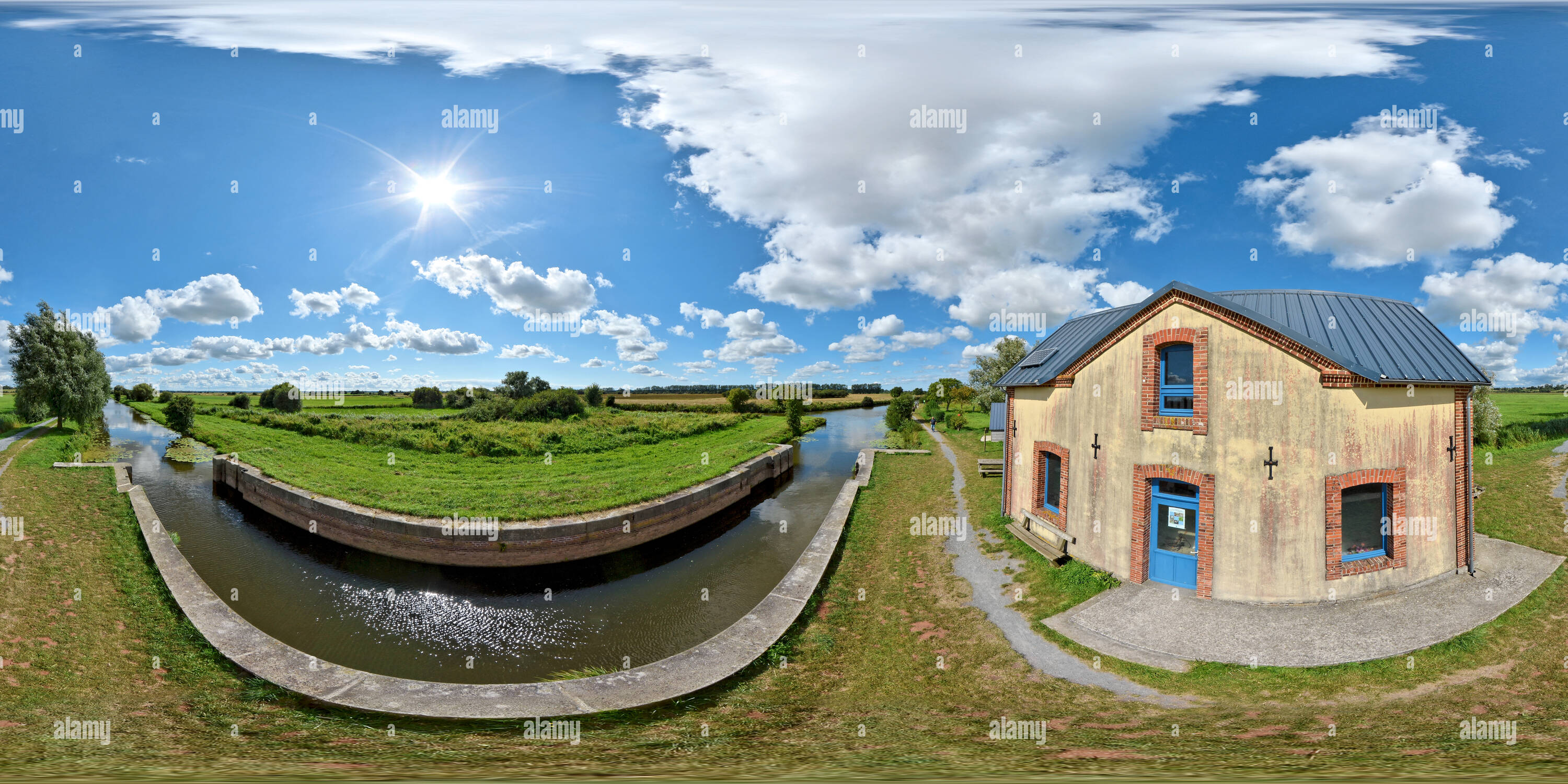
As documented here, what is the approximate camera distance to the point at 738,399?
Result: 158ft

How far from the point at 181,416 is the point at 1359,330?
49967 millimetres

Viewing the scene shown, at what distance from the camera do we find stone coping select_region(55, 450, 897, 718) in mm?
5723

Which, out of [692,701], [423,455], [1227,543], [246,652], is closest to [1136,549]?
[1227,543]

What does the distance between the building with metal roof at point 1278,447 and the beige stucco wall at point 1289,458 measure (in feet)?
0.07

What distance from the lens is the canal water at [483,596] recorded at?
25.9ft

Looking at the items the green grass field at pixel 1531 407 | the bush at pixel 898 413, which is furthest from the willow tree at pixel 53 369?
the green grass field at pixel 1531 407

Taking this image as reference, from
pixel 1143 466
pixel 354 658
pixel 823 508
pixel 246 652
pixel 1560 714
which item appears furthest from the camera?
pixel 823 508

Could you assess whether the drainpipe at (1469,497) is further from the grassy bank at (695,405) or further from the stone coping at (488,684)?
the grassy bank at (695,405)

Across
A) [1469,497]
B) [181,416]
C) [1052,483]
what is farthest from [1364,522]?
[181,416]

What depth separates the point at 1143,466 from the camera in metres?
8.35

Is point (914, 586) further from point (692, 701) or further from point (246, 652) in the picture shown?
point (246, 652)

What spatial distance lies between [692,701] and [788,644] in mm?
1754

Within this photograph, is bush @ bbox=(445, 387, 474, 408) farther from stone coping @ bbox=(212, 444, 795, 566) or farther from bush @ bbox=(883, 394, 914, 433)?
bush @ bbox=(883, 394, 914, 433)

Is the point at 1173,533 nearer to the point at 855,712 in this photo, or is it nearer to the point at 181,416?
the point at 855,712
